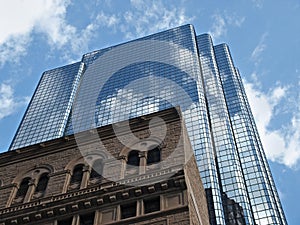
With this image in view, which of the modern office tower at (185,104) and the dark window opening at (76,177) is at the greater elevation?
the modern office tower at (185,104)

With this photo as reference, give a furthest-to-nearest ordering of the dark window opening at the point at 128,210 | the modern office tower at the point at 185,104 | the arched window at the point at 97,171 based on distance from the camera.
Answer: the modern office tower at the point at 185,104
the arched window at the point at 97,171
the dark window opening at the point at 128,210

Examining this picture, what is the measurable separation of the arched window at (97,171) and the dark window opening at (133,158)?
1.91 meters

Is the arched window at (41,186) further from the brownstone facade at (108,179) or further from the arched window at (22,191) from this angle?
the arched window at (22,191)

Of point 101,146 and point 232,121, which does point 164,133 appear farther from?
point 232,121

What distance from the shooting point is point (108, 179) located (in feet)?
93.6

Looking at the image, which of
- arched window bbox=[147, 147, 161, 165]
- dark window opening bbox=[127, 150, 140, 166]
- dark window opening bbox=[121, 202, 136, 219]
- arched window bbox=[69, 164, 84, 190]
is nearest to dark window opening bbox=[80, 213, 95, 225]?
dark window opening bbox=[121, 202, 136, 219]

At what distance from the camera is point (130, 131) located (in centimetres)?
3241

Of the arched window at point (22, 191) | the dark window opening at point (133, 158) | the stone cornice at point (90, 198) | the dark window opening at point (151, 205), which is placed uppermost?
the dark window opening at point (133, 158)

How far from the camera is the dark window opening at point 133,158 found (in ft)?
97.5

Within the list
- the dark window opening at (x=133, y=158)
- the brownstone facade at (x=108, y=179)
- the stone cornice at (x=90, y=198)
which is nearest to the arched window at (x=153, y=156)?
the brownstone facade at (x=108, y=179)

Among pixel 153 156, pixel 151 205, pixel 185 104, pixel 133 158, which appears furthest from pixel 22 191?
pixel 185 104

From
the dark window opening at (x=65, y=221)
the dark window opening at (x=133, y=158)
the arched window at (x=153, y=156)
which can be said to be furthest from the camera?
the dark window opening at (x=133, y=158)

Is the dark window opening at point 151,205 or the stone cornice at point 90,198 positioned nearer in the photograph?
the dark window opening at point 151,205

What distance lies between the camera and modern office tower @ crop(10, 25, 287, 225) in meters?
103
